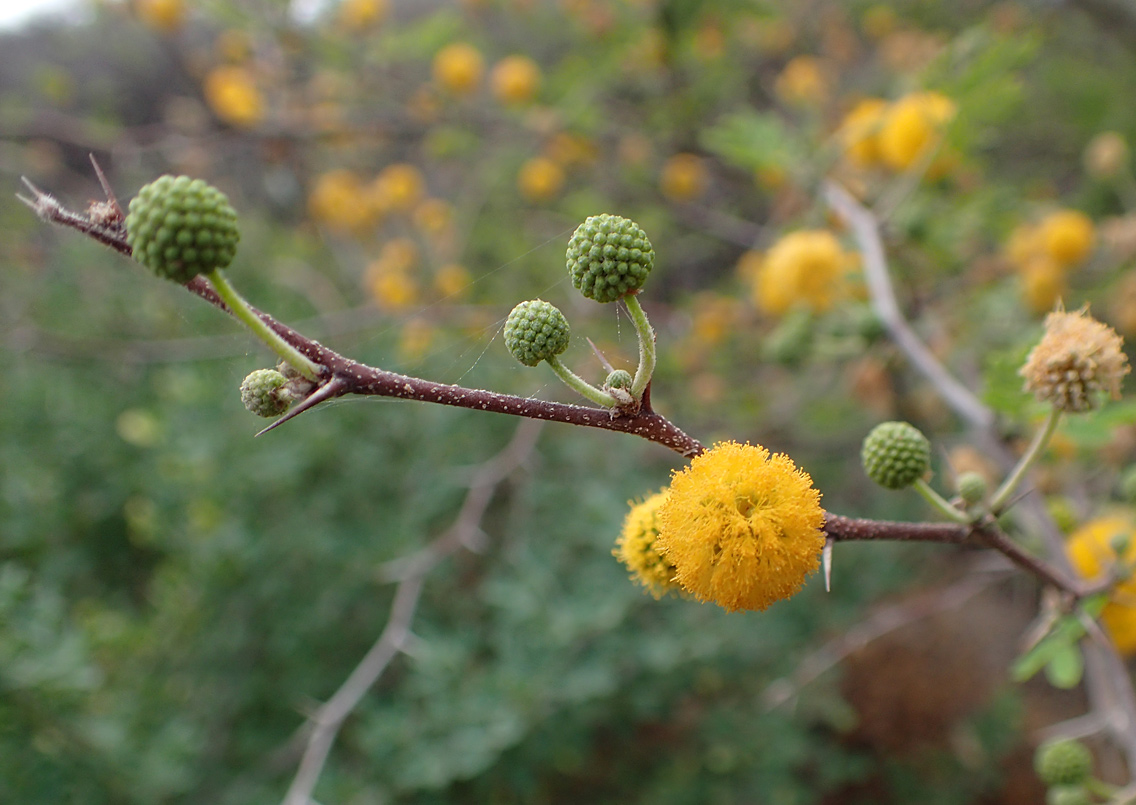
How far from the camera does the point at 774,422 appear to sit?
180 inches

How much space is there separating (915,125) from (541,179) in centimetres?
291

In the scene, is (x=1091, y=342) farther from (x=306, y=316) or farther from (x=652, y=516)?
(x=306, y=316)

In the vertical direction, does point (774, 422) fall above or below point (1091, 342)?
above

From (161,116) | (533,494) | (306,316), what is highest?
(161,116)

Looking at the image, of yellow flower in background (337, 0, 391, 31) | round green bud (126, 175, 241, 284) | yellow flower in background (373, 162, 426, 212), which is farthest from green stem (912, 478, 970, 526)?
yellow flower in background (373, 162, 426, 212)

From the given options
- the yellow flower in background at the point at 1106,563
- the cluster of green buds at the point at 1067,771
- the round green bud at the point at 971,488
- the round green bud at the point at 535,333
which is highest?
the yellow flower in background at the point at 1106,563

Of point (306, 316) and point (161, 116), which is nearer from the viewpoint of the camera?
point (306, 316)

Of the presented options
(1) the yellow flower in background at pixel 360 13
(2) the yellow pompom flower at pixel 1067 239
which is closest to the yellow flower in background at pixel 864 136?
(2) the yellow pompom flower at pixel 1067 239

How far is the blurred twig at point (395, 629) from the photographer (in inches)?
104

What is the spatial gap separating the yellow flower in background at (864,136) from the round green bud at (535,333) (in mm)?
3103

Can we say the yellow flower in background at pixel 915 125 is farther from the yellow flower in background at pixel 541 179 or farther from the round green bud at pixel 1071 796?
the yellow flower in background at pixel 541 179

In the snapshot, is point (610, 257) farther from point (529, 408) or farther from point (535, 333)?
point (529, 408)

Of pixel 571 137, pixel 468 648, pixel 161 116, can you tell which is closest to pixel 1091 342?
pixel 468 648

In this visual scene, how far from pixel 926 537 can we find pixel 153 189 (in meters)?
1.35
